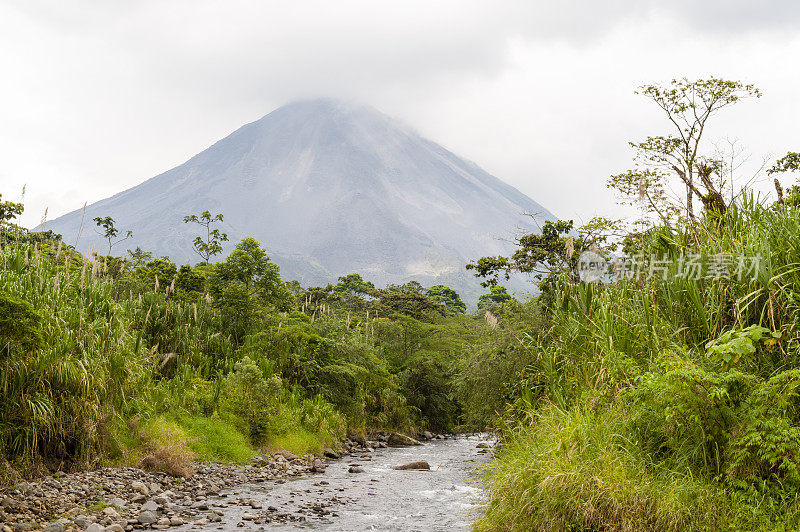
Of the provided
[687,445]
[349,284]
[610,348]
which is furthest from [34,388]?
[349,284]

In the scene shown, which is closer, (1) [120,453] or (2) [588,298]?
(2) [588,298]

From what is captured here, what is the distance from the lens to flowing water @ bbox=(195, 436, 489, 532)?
8.66 meters

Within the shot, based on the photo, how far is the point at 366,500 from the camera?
1069cm

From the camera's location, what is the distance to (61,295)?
965 centimetres

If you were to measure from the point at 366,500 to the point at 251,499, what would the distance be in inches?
84.3

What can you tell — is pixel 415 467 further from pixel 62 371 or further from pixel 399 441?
pixel 62 371

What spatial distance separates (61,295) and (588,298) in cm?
876

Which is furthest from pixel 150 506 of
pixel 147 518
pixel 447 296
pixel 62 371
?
pixel 447 296

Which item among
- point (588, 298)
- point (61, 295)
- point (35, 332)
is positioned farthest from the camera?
point (61, 295)

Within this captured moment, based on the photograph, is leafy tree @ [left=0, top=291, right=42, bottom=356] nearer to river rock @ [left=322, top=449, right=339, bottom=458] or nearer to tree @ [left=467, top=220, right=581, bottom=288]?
river rock @ [left=322, top=449, right=339, bottom=458]

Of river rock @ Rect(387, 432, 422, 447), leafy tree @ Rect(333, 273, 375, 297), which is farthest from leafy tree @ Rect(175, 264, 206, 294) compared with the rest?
leafy tree @ Rect(333, 273, 375, 297)

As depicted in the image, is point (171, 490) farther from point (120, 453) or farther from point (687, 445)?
point (687, 445)

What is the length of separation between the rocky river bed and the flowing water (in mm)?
17

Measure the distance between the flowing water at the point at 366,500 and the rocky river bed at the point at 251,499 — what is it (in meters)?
0.02
